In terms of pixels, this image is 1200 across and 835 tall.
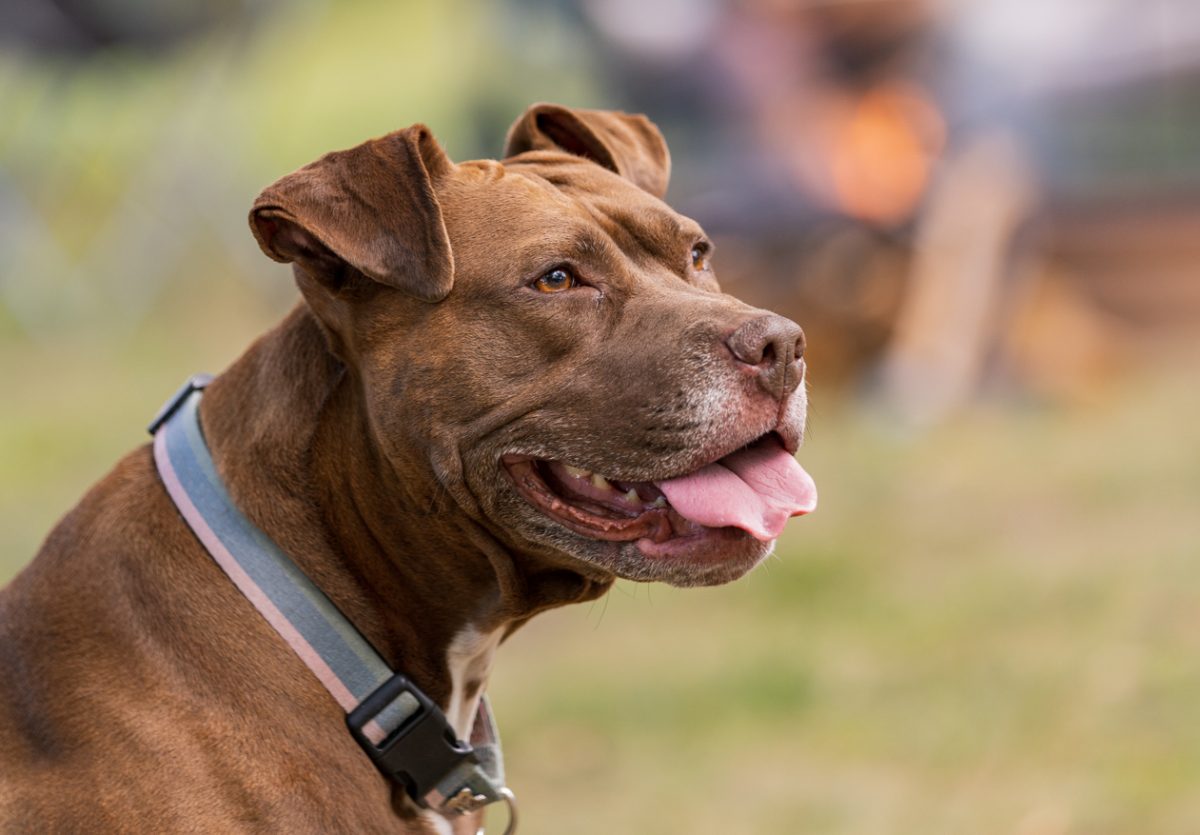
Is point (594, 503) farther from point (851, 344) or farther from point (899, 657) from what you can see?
point (851, 344)

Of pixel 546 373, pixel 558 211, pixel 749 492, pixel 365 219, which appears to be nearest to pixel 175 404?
pixel 365 219

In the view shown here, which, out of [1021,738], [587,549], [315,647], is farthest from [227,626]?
[1021,738]

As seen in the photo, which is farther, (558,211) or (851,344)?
(851,344)

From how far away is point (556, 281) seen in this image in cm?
365

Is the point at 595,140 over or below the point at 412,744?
over

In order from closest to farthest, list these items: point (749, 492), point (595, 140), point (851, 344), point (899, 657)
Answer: point (749, 492), point (595, 140), point (899, 657), point (851, 344)

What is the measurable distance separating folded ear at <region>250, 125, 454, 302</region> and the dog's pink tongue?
0.70 m

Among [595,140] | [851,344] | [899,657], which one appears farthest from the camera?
[851,344]

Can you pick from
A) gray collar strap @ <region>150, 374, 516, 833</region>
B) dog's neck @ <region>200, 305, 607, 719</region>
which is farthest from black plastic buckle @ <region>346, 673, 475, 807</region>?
dog's neck @ <region>200, 305, 607, 719</region>

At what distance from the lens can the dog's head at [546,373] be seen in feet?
11.4

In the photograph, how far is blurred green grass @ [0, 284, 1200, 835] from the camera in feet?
19.2

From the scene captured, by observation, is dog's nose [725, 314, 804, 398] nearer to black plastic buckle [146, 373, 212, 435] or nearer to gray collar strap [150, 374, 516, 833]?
gray collar strap [150, 374, 516, 833]

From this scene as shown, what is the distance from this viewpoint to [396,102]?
19.0 m

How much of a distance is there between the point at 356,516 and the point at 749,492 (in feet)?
2.87
